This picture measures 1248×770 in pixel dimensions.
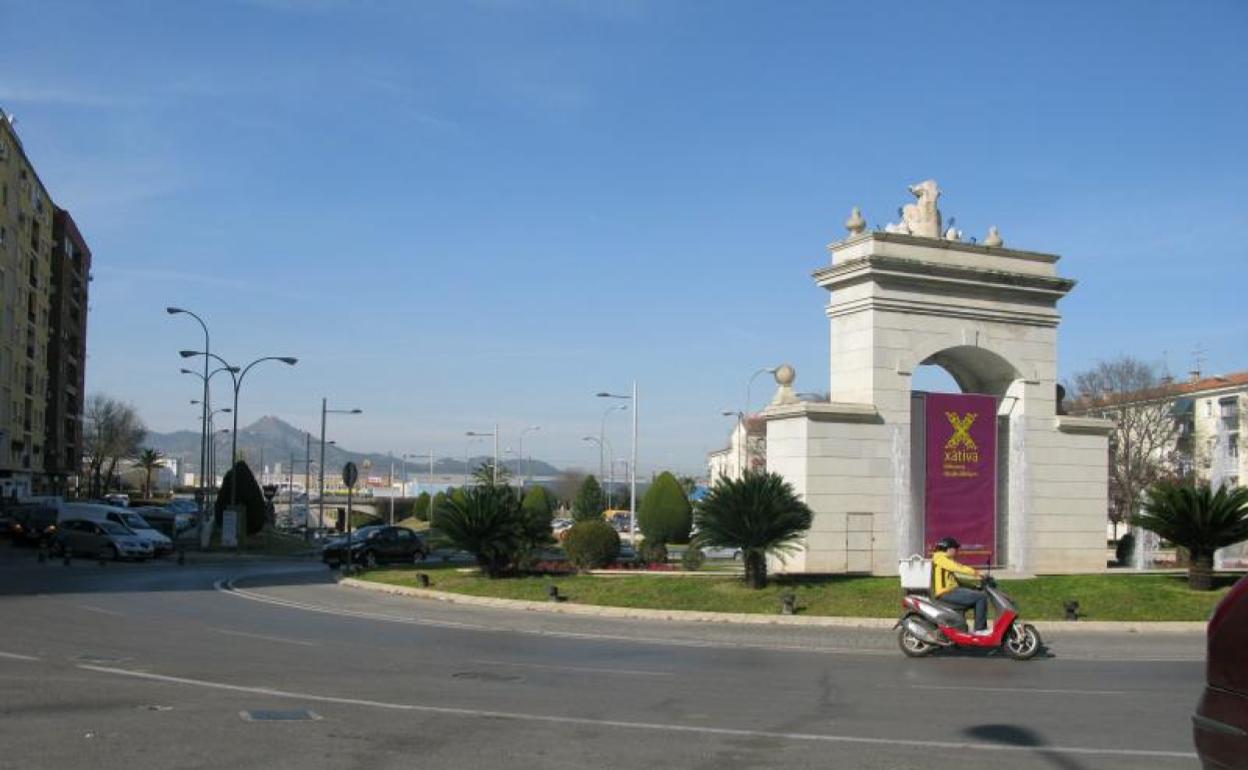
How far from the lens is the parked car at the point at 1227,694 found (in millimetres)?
5070

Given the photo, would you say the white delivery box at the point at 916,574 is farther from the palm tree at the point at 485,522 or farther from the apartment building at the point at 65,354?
the apartment building at the point at 65,354

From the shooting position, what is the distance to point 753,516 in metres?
23.2

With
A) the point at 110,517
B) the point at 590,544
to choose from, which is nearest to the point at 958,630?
the point at 590,544

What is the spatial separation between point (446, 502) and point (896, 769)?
64.2ft

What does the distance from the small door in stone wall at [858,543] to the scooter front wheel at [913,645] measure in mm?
8963

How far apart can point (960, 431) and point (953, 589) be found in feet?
36.3

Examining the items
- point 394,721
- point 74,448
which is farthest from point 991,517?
point 74,448

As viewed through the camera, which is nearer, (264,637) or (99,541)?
(264,637)

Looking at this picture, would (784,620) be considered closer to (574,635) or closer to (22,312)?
(574,635)

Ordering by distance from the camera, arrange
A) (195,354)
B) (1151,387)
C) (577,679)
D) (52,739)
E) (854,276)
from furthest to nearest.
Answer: (1151,387) < (195,354) < (854,276) < (577,679) < (52,739)

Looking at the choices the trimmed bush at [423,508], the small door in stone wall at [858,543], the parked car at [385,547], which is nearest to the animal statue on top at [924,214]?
the small door in stone wall at [858,543]

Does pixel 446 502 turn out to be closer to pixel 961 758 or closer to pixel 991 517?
pixel 991 517

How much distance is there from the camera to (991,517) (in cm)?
2808

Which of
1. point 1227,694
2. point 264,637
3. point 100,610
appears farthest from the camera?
point 100,610
